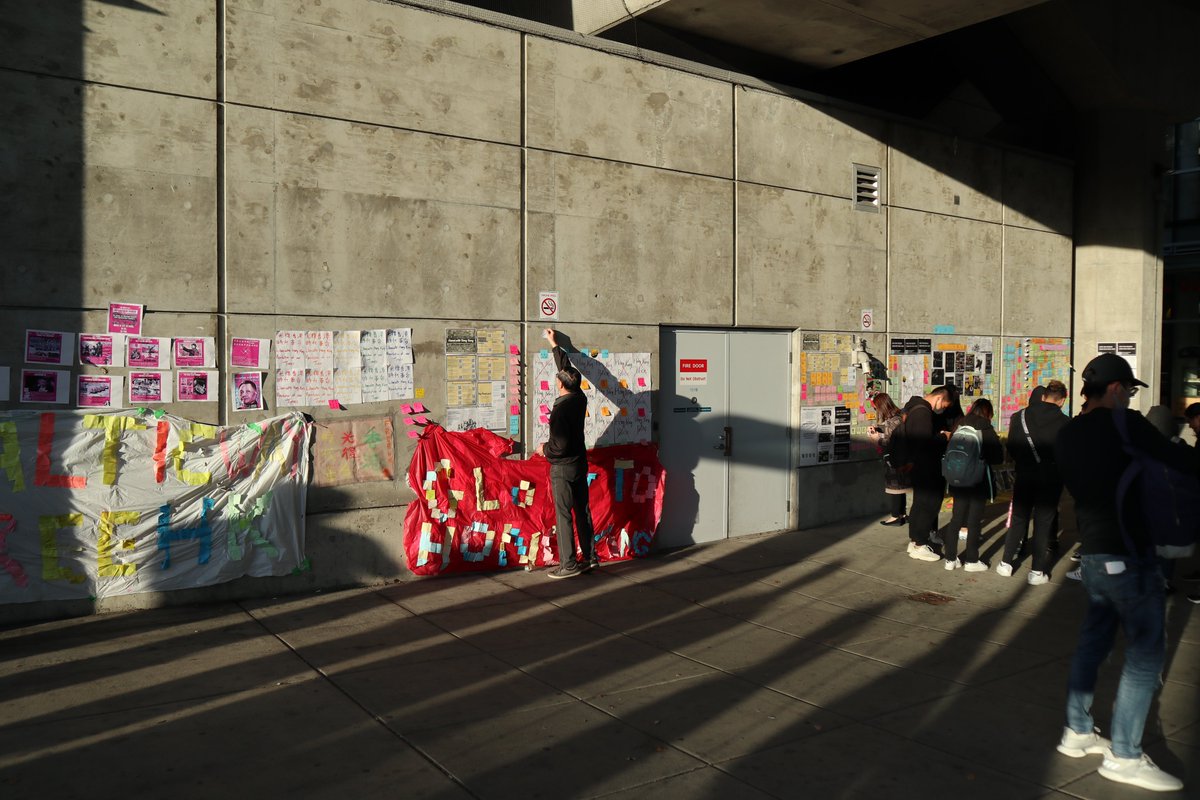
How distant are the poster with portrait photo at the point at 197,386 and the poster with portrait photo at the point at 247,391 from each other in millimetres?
127

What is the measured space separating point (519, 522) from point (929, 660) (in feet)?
12.8

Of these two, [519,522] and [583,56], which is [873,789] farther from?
[583,56]

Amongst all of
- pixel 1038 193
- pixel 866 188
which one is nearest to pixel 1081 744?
pixel 866 188

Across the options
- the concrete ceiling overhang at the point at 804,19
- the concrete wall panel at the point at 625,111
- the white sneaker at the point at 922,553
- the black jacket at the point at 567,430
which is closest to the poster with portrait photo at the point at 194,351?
the black jacket at the point at 567,430

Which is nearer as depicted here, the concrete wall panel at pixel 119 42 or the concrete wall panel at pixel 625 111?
the concrete wall panel at pixel 119 42

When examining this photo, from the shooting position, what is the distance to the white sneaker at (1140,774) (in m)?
4.40

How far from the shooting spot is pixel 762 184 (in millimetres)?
10516

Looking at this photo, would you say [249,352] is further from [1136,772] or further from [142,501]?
[1136,772]

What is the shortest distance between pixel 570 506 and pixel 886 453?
4.52 metres

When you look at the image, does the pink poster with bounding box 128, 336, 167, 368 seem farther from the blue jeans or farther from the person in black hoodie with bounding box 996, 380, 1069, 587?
the person in black hoodie with bounding box 996, 380, 1069, 587

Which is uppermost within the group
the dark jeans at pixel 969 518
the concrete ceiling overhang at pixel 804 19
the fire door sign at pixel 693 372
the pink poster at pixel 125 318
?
the concrete ceiling overhang at pixel 804 19

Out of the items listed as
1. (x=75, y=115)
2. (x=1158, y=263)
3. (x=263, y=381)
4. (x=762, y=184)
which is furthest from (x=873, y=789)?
(x=1158, y=263)

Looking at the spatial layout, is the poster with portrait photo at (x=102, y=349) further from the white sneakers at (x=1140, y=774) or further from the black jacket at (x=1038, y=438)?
the black jacket at (x=1038, y=438)

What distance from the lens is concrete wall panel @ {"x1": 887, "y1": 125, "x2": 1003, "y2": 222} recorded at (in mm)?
11961
